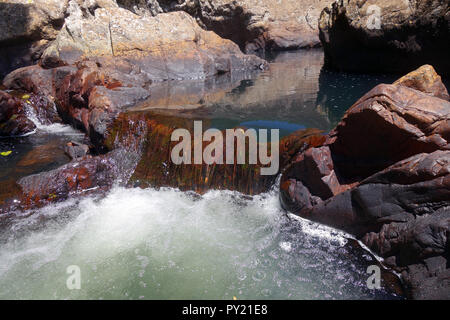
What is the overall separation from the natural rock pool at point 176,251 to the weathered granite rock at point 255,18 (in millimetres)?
15408

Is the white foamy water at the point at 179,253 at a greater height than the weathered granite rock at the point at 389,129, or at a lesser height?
lesser

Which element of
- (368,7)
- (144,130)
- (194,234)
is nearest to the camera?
(194,234)

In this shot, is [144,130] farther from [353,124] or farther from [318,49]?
[318,49]

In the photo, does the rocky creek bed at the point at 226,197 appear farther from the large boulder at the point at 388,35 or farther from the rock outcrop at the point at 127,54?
the large boulder at the point at 388,35

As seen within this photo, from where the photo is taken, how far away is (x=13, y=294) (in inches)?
120

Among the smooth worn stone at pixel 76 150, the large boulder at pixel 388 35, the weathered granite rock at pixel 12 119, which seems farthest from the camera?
the large boulder at pixel 388 35

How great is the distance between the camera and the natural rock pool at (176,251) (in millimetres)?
3049

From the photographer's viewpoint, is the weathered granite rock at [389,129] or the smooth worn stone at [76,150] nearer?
the weathered granite rock at [389,129]

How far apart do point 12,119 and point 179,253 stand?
21.3 feet

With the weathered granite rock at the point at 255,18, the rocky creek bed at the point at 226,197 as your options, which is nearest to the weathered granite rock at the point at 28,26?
the weathered granite rock at the point at 255,18

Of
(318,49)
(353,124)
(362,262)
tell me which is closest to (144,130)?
(353,124)

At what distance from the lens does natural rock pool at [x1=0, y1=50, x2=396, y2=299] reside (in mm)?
3049

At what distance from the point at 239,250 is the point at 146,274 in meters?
1.05

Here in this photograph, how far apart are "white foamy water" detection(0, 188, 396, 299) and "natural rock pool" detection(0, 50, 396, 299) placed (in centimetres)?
1
